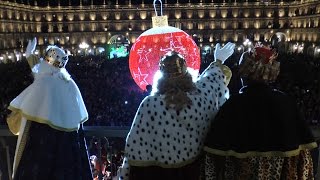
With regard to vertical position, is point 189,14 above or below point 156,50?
above

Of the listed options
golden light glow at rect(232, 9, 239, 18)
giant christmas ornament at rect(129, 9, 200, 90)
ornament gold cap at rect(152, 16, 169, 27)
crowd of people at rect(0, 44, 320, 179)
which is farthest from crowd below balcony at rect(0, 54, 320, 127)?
golden light glow at rect(232, 9, 239, 18)

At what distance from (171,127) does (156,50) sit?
7.99ft

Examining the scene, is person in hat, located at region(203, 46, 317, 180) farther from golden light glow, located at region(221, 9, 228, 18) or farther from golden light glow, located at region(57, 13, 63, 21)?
golden light glow, located at region(57, 13, 63, 21)

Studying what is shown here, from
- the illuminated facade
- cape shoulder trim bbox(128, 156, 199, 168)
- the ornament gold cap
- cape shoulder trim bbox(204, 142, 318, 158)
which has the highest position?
the illuminated facade

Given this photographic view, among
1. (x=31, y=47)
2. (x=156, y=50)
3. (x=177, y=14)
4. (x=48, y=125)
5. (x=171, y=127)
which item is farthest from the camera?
(x=177, y=14)

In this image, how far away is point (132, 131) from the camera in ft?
12.5

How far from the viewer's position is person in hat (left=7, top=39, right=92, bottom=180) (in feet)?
15.8

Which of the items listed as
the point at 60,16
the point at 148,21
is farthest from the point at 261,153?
the point at 60,16

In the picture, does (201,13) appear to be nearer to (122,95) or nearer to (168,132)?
(122,95)

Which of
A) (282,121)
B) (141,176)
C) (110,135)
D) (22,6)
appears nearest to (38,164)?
(110,135)

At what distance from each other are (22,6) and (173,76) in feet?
231

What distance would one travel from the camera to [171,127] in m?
3.76

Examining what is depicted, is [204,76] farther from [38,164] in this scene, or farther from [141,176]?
[38,164]

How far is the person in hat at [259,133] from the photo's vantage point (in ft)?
11.7
